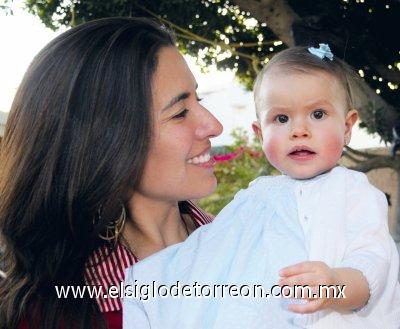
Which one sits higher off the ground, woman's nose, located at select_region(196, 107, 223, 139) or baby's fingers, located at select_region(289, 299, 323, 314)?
woman's nose, located at select_region(196, 107, 223, 139)

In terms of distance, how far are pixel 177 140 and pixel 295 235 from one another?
513mm

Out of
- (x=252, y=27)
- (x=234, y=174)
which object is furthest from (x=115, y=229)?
(x=234, y=174)

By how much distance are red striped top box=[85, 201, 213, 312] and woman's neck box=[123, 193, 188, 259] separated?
10cm

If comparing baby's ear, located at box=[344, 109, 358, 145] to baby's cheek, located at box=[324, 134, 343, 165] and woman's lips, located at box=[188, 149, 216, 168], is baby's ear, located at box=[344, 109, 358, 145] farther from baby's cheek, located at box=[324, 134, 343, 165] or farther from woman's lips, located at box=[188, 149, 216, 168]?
woman's lips, located at box=[188, 149, 216, 168]

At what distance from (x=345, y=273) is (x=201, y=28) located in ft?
12.3

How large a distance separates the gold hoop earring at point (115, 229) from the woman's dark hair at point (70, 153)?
7 cm

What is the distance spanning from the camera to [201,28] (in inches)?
204

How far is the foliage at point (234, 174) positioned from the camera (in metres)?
7.80

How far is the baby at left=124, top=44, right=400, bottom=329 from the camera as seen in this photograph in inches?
71.4

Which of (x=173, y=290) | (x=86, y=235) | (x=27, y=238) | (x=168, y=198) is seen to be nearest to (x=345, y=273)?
(x=173, y=290)

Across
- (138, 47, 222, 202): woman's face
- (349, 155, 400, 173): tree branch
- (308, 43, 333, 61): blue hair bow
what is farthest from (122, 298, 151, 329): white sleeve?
(349, 155, 400, 173): tree branch

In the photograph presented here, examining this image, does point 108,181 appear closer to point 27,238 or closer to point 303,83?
point 27,238

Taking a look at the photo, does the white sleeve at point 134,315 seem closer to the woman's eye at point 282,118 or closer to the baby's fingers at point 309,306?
the baby's fingers at point 309,306

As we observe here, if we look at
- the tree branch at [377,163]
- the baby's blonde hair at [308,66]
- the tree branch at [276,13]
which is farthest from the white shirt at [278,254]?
the tree branch at [377,163]
